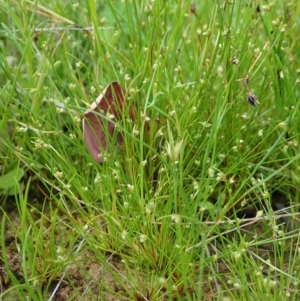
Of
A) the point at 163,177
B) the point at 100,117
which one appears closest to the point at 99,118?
the point at 100,117

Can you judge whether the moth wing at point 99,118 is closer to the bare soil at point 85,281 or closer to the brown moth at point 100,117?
the brown moth at point 100,117

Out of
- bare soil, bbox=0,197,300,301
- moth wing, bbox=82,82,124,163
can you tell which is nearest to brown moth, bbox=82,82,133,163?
moth wing, bbox=82,82,124,163

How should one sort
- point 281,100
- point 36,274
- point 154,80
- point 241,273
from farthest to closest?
point 281,100
point 154,80
point 36,274
point 241,273

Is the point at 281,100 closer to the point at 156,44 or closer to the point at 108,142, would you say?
the point at 156,44

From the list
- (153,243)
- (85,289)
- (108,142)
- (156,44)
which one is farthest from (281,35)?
(85,289)

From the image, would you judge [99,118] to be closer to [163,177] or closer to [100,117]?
[100,117]

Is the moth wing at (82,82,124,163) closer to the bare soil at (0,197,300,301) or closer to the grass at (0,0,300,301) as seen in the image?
the grass at (0,0,300,301)

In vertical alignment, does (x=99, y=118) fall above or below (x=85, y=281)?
above

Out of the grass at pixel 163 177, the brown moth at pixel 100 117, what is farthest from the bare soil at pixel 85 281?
the brown moth at pixel 100 117

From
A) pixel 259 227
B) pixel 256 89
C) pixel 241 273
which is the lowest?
pixel 259 227
